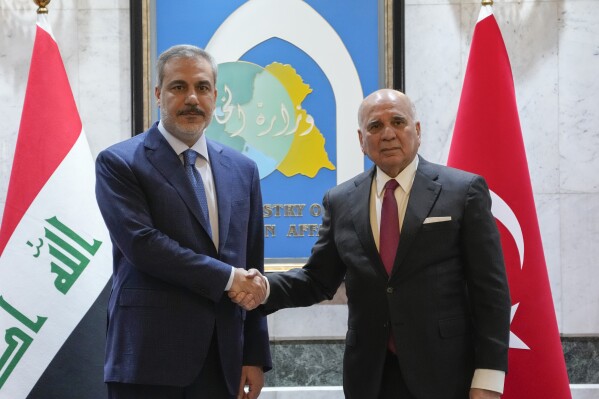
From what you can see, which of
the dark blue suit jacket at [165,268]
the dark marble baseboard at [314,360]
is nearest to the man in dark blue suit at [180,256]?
the dark blue suit jacket at [165,268]

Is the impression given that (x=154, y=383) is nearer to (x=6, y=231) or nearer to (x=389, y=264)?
(x=389, y=264)

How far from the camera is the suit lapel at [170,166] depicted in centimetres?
252

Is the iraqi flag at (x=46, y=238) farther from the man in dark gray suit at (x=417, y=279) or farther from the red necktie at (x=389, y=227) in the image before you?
the red necktie at (x=389, y=227)

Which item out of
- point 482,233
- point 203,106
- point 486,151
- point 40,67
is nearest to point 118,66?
point 40,67

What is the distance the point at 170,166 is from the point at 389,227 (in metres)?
0.74

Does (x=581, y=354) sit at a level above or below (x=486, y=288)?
below

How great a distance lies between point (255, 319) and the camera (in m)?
2.72

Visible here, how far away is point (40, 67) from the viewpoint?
11.7ft

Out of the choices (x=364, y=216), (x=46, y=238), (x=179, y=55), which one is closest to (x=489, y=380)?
(x=364, y=216)

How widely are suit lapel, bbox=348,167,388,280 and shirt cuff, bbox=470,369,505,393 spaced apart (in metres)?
0.42

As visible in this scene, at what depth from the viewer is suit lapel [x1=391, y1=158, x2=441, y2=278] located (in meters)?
2.48

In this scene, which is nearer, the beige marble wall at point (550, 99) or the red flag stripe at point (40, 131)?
the red flag stripe at point (40, 131)

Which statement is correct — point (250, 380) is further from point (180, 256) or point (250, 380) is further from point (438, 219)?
point (438, 219)

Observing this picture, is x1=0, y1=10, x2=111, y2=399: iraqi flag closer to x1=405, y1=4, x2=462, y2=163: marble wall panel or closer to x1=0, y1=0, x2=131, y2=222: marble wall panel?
x1=0, y1=0, x2=131, y2=222: marble wall panel
